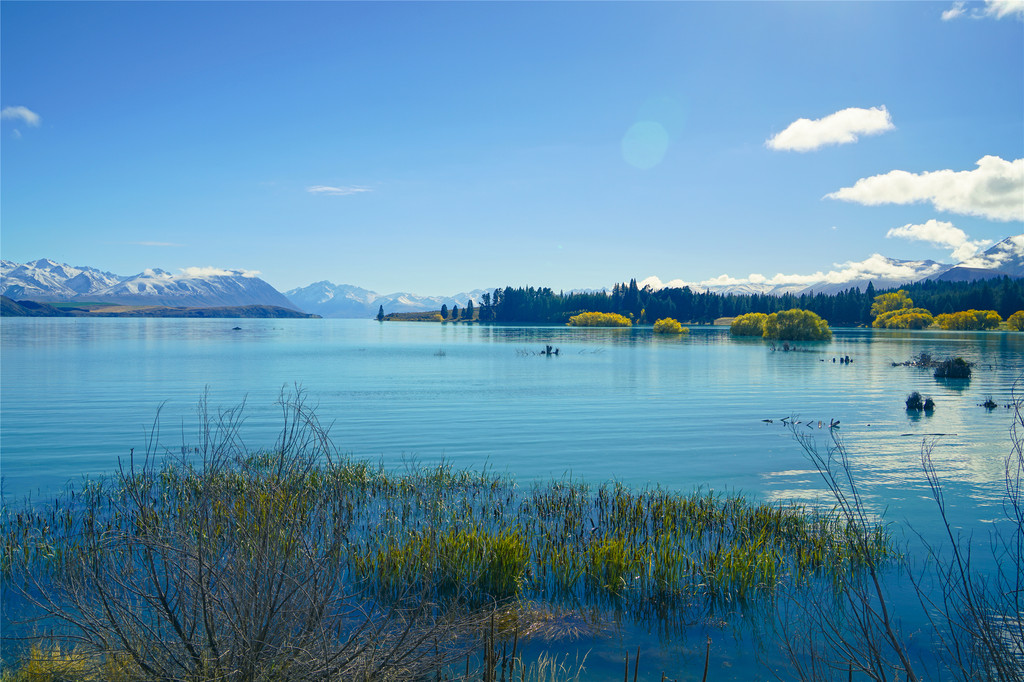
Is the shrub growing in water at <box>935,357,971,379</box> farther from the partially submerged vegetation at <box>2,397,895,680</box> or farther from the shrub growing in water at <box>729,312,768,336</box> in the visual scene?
the shrub growing in water at <box>729,312,768,336</box>

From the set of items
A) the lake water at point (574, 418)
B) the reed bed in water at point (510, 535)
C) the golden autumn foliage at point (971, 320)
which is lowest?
the lake water at point (574, 418)

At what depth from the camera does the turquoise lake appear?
20.2 meters

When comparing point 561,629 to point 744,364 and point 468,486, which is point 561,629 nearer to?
point 468,486

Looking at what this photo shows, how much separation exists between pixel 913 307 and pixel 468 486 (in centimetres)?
22746

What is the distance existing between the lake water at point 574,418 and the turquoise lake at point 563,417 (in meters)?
0.13

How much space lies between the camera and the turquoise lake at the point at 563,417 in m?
20.2

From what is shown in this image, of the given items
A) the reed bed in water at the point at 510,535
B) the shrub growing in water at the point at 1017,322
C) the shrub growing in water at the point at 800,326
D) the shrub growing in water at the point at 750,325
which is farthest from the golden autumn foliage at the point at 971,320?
the reed bed in water at the point at 510,535

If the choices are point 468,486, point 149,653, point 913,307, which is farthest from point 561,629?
point 913,307

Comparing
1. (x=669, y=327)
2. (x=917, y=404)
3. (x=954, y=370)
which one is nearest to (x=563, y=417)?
(x=917, y=404)

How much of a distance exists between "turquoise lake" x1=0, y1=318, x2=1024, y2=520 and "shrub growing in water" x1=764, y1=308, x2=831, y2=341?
5599 centimetres

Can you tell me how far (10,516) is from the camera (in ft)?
47.5

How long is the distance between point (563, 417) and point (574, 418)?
669 mm

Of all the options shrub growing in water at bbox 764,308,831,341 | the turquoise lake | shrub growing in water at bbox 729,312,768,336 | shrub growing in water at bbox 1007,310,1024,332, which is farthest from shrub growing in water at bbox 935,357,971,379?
shrub growing in water at bbox 1007,310,1024,332

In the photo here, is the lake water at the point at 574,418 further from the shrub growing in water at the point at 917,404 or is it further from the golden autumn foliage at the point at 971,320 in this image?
the golden autumn foliage at the point at 971,320
